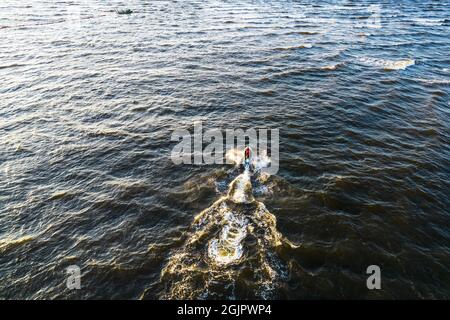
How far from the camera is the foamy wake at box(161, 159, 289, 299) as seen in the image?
1271 cm

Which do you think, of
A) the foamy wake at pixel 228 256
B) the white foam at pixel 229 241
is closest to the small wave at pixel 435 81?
the foamy wake at pixel 228 256

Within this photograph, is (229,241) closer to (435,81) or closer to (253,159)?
(253,159)

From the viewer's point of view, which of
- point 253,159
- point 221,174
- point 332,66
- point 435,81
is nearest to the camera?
point 221,174

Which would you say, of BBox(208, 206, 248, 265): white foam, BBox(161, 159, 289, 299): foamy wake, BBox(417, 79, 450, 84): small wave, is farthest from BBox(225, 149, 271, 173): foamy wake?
BBox(417, 79, 450, 84): small wave

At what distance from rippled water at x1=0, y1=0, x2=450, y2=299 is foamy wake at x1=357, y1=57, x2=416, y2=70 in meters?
0.39

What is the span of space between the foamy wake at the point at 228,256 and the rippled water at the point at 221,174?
0.06 meters

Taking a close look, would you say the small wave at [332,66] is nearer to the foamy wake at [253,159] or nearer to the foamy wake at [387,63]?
the foamy wake at [387,63]

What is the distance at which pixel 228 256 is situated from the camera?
1400 centimetres

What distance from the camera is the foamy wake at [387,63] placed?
33.7m

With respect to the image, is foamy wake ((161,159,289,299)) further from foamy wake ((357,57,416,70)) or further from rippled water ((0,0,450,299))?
foamy wake ((357,57,416,70))

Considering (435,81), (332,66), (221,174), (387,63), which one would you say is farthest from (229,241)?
(387,63)

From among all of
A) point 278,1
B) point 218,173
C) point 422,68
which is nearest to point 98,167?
point 218,173

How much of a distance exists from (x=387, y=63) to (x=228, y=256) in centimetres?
3025
